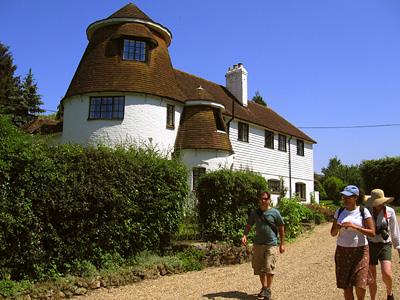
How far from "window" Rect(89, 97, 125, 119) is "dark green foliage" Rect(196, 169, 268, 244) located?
7.86 m

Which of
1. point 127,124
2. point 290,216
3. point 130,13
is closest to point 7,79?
point 130,13

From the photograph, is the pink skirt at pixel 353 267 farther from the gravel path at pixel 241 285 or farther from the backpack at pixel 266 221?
the backpack at pixel 266 221

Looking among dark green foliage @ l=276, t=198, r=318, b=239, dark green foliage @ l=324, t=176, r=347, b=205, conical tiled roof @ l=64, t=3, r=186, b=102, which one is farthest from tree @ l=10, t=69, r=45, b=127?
dark green foliage @ l=324, t=176, r=347, b=205

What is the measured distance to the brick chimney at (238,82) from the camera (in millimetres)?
25141

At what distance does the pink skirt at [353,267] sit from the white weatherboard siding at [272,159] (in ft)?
49.2

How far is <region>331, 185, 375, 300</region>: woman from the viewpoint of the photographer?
16.3 ft

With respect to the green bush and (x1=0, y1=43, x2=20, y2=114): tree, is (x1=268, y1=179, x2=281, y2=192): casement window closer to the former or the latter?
the green bush

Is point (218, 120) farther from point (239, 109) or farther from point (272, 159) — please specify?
point (272, 159)

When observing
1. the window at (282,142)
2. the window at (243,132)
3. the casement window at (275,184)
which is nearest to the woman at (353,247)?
the window at (243,132)

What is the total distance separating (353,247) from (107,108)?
14.0 m

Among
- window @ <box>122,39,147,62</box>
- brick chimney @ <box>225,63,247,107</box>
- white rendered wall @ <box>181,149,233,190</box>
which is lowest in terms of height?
white rendered wall @ <box>181,149,233,190</box>

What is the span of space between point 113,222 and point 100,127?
986 centimetres

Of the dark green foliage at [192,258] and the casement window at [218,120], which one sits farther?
the casement window at [218,120]

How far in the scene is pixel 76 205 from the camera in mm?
7012
